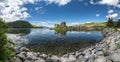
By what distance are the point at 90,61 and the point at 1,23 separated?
11.0m

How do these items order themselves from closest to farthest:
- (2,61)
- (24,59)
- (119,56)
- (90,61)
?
(2,61)
(119,56)
(90,61)
(24,59)

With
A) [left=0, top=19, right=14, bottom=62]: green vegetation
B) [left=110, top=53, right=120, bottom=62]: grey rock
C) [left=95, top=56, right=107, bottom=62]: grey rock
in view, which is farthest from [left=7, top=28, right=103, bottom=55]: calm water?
[left=0, top=19, right=14, bottom=62]: green vegetation

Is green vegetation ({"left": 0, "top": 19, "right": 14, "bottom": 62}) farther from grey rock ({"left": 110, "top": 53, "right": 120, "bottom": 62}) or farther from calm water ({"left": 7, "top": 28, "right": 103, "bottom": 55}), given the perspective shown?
calm water ({"left": 7, "top": 28, "right": 103, "bottom": 55})

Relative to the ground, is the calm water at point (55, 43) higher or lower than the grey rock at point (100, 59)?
lower

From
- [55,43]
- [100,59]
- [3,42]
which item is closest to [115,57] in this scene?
[100,59]

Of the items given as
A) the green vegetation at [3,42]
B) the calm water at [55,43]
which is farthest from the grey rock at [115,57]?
the calm water at [55,43]

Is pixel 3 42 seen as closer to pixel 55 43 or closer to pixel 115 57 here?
pixel 115 57

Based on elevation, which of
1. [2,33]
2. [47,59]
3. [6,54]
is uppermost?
[2,33]

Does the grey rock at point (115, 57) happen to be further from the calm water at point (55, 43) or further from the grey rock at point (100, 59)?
the calm water at point (55, 43)

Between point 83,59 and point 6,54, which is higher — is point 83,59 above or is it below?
below

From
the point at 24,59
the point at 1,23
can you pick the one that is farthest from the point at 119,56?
the point at 1,23

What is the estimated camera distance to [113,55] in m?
23.2

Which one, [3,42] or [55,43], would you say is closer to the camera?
[3,42]

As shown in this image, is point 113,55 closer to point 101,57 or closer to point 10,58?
point 101,57
